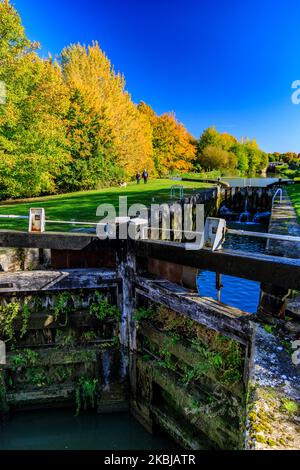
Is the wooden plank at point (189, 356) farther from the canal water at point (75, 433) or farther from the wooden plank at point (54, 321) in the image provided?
the canal water at point (75, 433)

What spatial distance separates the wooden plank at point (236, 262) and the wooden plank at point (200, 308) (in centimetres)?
55

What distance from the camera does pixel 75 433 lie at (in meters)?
5.69

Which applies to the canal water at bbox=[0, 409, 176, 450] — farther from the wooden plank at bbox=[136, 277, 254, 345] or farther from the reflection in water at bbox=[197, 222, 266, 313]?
the reflection in water at bbox=[197, 222, 266, 313]

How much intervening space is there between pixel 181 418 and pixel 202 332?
1.65 metres

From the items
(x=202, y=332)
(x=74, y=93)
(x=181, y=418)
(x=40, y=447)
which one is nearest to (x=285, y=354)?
(x=202, y=332)

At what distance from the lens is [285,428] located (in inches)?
108

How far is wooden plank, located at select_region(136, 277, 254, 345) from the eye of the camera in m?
4.27

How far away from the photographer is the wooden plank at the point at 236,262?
3.85 m

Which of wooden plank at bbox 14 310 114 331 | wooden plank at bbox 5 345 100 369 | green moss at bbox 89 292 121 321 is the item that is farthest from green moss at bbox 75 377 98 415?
green moss at bbox 89 292 121 321

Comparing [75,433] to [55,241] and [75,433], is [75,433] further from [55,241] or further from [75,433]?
[55,241]

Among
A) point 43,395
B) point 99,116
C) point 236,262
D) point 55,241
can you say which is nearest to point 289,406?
point 236,262

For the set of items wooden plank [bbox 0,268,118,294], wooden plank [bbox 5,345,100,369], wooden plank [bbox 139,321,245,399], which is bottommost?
wooden plank [bbox 5,345,100,369]

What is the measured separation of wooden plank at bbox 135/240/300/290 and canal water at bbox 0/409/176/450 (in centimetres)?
326

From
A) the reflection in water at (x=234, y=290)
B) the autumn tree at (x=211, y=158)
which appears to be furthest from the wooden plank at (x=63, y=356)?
the autumn tree at (x=211, y=158)
